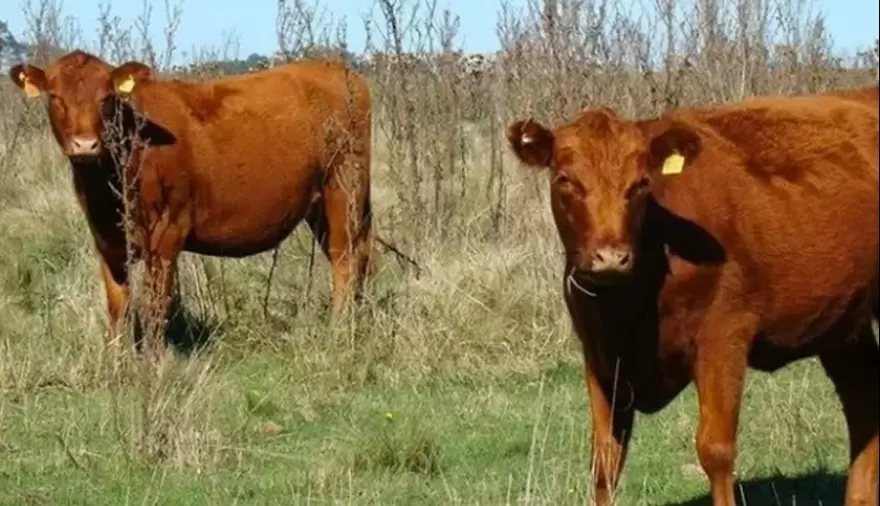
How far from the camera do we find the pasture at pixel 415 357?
6.94 metres

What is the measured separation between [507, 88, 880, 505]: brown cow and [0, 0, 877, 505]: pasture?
0.59m

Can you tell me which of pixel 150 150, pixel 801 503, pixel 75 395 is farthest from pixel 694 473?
pixel 150 150

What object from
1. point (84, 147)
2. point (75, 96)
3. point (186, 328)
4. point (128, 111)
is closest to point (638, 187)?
point (84, 147)

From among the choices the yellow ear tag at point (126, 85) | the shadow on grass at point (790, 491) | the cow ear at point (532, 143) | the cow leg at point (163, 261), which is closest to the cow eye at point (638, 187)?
the cow ear at point (532, 143)

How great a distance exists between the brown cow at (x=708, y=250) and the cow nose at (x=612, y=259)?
2.7 inches

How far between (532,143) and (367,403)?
10.3ft

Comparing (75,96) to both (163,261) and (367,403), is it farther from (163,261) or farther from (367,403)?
(367,403)

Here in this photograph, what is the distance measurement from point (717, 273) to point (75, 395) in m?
4.32

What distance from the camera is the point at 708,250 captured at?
5.66 meters

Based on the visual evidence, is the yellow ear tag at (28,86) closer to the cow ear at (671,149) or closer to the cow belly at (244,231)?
the cow belly at (244,231)

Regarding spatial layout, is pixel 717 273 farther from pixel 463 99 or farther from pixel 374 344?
pixel 463 99

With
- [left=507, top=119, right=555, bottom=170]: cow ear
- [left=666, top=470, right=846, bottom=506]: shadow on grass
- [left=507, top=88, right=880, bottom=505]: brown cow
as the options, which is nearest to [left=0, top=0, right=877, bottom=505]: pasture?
[left=666, top=470, right=846, bottom=506]: shadow on grass

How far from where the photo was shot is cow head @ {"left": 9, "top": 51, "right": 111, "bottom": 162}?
9.60 metres

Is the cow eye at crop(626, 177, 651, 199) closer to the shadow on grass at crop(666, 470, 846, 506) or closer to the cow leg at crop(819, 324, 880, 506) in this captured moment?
the cow leg at crop(819, 324, 880, 506)
